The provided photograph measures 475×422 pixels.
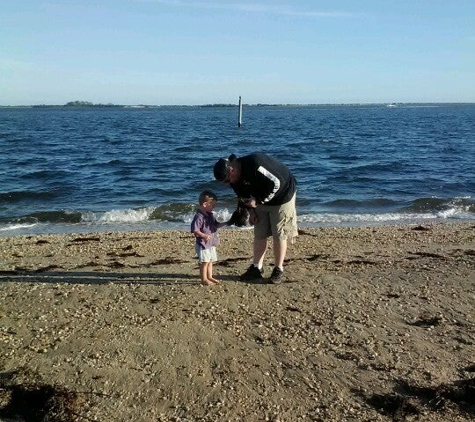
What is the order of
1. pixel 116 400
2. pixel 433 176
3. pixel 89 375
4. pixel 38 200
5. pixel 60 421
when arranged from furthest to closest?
pixel 433 176 < pixel 38 200 < pixel 89 375 < pixel 116 400 < pixel 60 421

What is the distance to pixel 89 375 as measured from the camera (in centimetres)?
422

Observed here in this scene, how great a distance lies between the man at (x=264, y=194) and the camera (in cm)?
542

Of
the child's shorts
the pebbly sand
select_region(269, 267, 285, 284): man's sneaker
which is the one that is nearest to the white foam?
the pebbly sand

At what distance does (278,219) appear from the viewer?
5.92 metres

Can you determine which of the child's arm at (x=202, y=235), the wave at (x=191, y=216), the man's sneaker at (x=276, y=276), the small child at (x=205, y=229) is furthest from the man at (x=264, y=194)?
the wave at (x=191, y=216)

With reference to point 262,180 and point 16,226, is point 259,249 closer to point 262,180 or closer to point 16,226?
point 262,180

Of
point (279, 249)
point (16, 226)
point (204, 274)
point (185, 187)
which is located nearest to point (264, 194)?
point (279, 249)

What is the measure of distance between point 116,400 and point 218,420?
32.2 inches

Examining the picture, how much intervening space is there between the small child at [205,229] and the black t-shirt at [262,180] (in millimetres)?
440

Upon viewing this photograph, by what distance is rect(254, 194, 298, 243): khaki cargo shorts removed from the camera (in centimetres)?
590

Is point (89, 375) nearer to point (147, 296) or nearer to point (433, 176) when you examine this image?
point (147, 296)

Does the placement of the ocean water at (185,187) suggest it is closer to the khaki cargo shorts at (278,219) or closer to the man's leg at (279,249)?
the man's leg at (279,249)

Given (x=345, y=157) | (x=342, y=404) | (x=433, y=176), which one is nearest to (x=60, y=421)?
(x=342, y=404)

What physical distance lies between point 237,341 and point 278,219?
1.65 m
